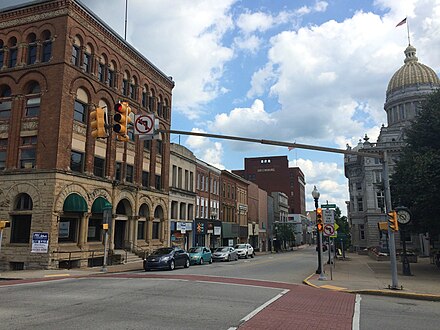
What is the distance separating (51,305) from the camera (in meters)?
10.8

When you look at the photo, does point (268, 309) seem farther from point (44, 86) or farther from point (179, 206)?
point (179, 206)

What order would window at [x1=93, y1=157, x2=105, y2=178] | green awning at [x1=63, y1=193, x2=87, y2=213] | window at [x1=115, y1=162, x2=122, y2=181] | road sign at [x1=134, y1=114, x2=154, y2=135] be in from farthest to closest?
window at [x1=115, y1=162, x2=122, y2=181] → window at [x1=93, y1=157, x2=105, y2=178] → green awning at [x1=63, y1=193, x2=87, y2=213] → road sign at [x1=134, y1=114, x2=154, y2=135]

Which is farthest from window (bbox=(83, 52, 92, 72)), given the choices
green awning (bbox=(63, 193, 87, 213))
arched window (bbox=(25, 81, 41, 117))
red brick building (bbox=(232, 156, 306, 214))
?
red brick building (bbox=(232, 156, 306, 214))

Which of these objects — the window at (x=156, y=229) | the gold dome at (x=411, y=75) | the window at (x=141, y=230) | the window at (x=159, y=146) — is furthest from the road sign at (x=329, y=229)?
the gold dome at (x=411, y=75)

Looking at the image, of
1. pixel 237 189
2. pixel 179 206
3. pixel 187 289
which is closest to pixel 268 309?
pixel 187 289

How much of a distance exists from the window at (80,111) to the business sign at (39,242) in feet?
28.2

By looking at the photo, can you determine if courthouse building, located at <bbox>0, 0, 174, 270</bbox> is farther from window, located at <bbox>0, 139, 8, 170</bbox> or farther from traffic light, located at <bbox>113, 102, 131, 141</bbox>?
traffic light, located at <bbox>113, 102, 131, 141</bbox>

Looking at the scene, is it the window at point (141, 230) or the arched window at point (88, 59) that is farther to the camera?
the window at point (141, 230)

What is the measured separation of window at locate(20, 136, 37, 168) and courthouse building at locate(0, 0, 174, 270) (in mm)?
70

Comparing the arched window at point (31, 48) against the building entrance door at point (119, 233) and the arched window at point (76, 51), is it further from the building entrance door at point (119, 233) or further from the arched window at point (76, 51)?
the building entrance door at point (119, 233)

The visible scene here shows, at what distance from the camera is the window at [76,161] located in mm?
27455

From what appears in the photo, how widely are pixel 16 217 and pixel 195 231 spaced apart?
22.7m

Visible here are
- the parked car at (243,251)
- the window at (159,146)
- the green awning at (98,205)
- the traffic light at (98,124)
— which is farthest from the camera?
the parked car at (243,251)

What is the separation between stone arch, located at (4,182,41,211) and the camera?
25.4m
